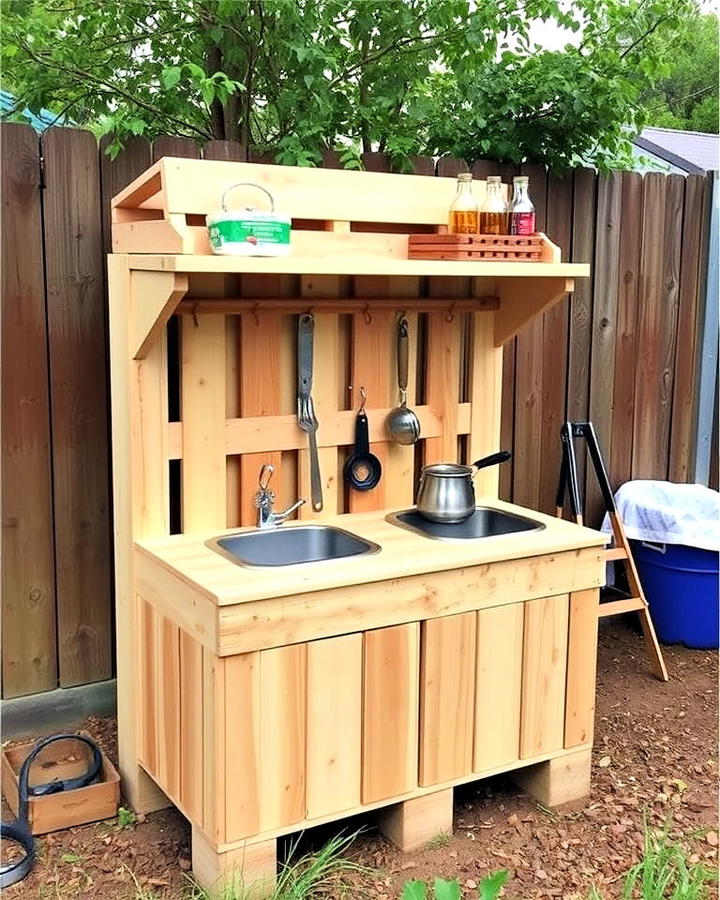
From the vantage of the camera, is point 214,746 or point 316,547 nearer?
point 214,746

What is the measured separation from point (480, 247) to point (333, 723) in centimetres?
141

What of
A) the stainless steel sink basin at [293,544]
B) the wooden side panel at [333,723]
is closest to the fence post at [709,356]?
the stainless steel sink basin at [293,544]

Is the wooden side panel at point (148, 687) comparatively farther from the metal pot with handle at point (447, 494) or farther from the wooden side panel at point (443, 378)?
the wooden side panel at point (443, 378)

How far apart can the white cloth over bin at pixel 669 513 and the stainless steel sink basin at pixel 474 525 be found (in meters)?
1.22

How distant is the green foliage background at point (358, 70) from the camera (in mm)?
3834

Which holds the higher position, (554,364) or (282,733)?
(554,364)

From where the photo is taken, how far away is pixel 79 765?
3152mm

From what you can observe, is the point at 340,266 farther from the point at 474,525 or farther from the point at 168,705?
the point at 168,705

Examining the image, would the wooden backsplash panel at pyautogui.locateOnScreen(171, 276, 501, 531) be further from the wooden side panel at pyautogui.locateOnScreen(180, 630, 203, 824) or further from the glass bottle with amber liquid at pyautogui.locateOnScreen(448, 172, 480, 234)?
the wooden side panel at pyautogui.locateOnScreen(180, 630, 203, 824)

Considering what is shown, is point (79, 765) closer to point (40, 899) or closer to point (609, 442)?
point (40, 899)

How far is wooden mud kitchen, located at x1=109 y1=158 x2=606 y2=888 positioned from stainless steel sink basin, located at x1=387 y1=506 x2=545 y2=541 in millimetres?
10

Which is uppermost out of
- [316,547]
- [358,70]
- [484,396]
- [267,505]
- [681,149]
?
[681,149]

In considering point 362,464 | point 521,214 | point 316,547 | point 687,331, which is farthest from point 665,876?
point 687,331

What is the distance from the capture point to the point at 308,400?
3.12 meters
